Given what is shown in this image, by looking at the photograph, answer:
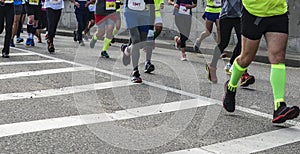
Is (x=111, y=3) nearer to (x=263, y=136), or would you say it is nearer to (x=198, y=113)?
(x=198, y=113)

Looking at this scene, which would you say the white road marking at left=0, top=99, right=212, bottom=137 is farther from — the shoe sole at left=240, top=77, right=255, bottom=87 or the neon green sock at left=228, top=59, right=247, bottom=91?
the shoe sole at left=240, top=77, right=255, bottom=87

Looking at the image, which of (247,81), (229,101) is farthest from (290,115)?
(247,81)

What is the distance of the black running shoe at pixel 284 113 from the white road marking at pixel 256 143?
0.39 feet

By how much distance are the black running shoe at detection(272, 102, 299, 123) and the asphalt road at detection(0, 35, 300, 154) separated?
0.41 feet

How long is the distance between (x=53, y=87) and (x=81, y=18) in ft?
21.9

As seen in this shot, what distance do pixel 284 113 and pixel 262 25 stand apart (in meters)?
0.92

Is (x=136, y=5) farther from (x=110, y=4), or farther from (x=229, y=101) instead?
(x=110, y=4)

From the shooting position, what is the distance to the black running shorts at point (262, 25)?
5.30m

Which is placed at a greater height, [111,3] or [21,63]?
[111,3]

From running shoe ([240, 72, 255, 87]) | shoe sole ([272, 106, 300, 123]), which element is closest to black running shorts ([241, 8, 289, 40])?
shoe sole ([272, 106, 300, 123])

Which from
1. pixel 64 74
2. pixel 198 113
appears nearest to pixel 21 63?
pixel 64 74

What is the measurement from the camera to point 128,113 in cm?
584

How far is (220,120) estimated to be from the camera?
562 cm

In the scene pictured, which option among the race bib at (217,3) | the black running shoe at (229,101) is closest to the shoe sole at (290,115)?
the black running shoe at (229,101)
